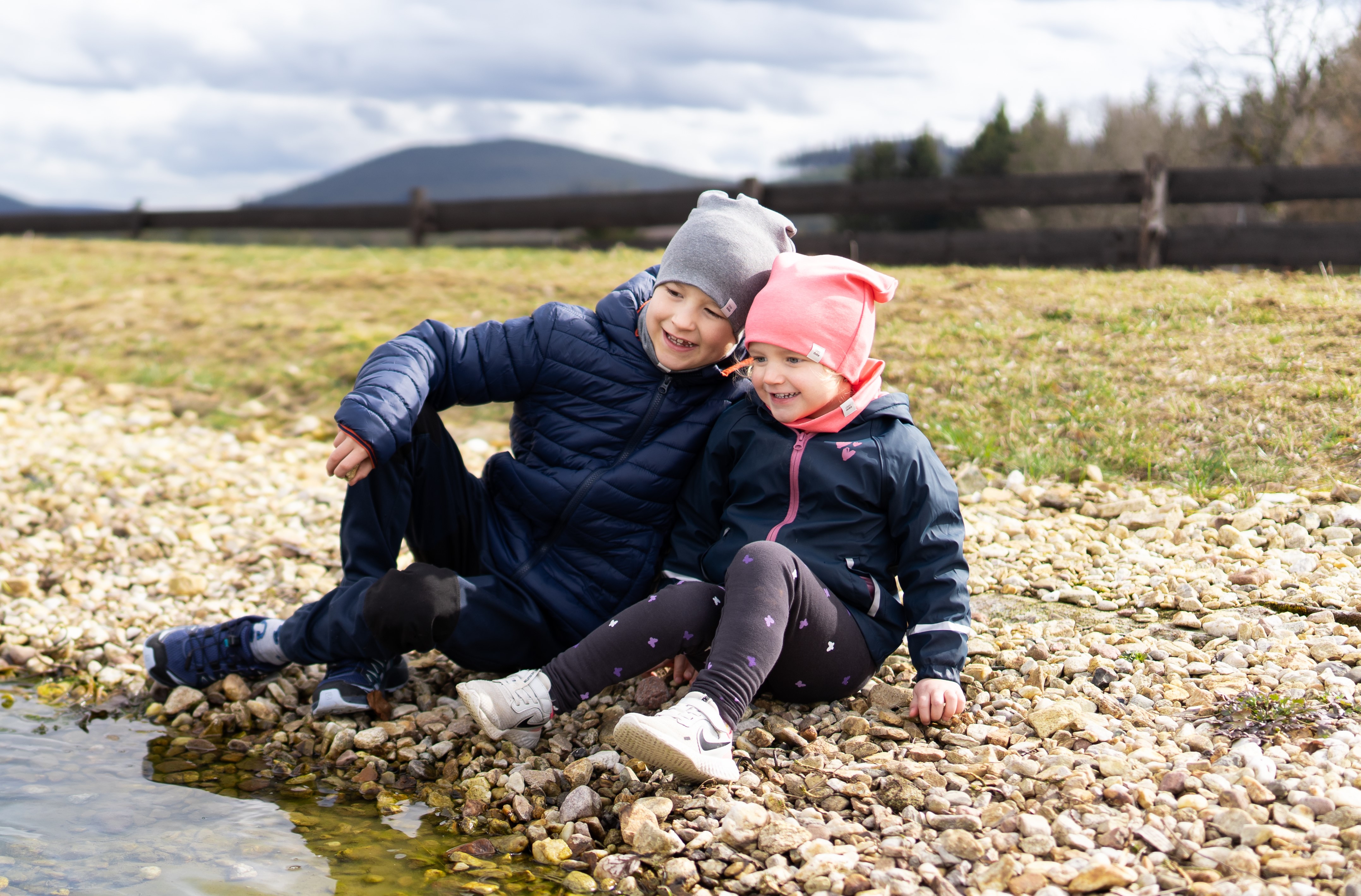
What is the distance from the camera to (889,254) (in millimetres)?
12031

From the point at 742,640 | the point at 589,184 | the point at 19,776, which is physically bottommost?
the point at 19,776

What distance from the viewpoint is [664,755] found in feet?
8.11

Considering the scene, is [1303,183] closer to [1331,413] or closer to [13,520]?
[1331,413]

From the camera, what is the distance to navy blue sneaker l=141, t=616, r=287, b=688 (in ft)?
11.2

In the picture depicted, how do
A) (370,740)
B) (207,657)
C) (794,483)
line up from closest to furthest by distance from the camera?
(794,483) → (370,740) → (207,657)

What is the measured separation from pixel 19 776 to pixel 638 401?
196 centimetres

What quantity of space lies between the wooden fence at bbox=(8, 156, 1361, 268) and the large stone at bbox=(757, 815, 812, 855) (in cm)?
824

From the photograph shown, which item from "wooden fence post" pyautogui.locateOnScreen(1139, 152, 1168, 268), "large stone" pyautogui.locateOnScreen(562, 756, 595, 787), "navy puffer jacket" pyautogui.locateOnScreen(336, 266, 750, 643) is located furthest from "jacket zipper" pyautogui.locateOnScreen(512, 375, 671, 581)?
"wooden fence post" pyautogui.locateOnScreen(1139, 152, 1168, 268)

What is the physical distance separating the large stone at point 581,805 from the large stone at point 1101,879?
1.10 metres

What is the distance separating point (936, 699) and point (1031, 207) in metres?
8.94

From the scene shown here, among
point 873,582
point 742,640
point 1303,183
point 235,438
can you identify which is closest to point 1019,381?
point 873,582

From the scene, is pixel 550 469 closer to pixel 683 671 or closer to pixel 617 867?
pixel 683 671

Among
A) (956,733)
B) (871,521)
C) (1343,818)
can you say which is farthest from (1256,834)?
(871,521)

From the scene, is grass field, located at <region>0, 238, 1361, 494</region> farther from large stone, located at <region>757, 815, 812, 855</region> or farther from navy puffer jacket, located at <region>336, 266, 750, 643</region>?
large stone, located at <region>757, 815, 812, 855</region>
